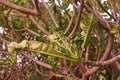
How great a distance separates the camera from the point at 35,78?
2.95 m

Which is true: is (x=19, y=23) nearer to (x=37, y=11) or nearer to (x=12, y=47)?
(x=37, y=11)

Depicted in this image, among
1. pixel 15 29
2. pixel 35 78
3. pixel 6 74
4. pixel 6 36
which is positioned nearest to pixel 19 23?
pixel 15 29

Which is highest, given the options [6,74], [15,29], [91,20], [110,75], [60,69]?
[91,20]

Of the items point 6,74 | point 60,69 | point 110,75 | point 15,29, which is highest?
point 15,29

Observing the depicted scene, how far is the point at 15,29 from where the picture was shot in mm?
2416

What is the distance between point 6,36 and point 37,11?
130 centimetres

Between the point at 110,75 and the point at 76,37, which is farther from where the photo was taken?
the point at 110,75

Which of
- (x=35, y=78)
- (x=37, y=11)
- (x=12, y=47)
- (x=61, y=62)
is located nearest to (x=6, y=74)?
(x=35, y=78)

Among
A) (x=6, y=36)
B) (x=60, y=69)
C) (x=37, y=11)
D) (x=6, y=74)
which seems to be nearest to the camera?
(x=37, y=11)

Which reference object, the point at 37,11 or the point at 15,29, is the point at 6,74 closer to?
the point at 15,29

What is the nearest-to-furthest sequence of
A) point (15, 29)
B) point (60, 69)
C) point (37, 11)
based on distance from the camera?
1. point (37, 11)
2. point (60, 69)
3. point (15, 29)

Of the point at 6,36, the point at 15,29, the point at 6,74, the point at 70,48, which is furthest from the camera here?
the point at 6,74

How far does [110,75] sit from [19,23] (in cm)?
84

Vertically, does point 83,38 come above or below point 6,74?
above
